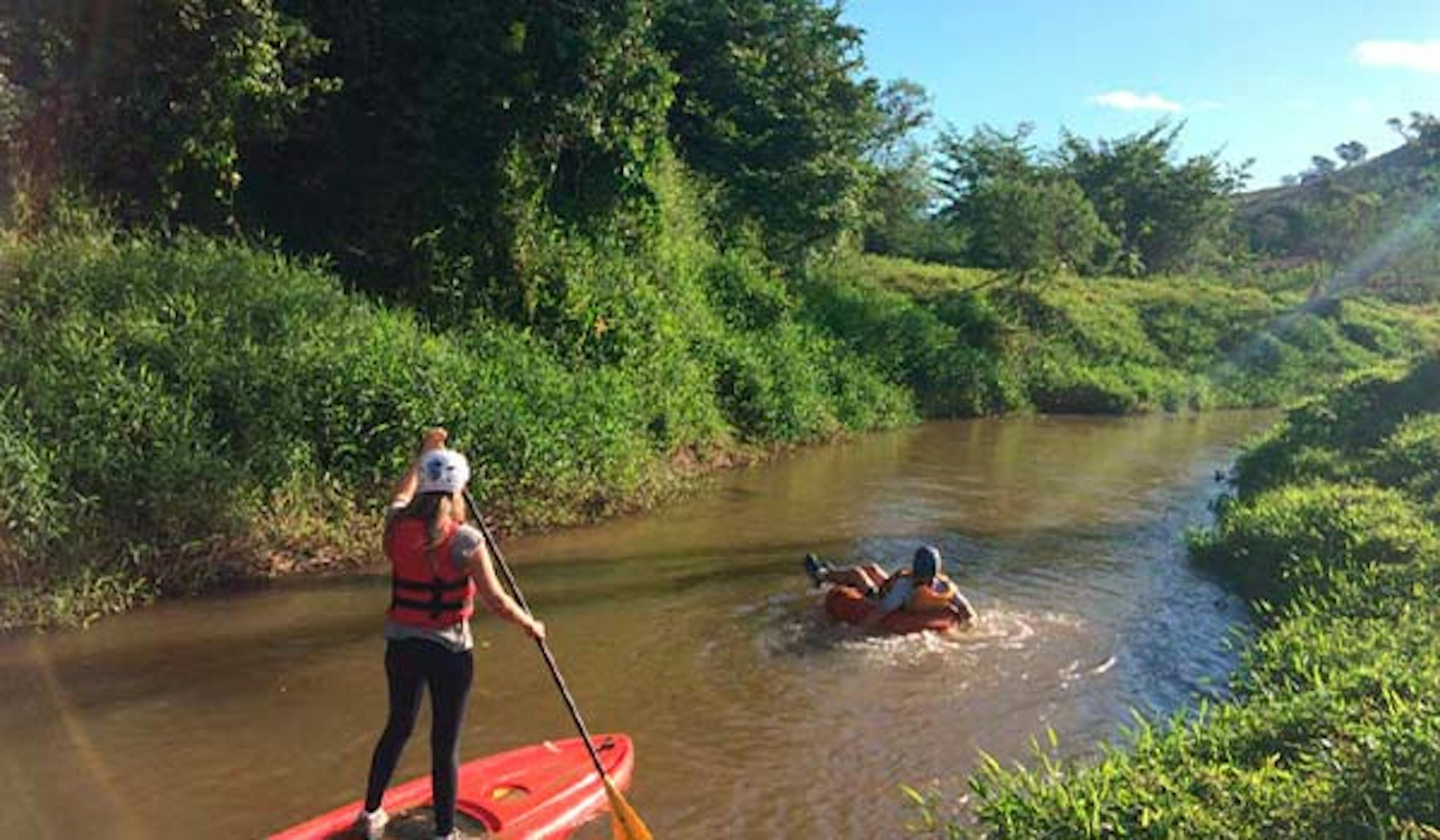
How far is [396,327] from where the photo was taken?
1084 centimetres

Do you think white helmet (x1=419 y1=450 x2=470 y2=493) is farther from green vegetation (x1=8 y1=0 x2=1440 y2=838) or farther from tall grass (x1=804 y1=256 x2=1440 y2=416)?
tall grass (x1=804 y1=256 x2=1440 y2=416)

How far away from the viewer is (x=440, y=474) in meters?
4.40

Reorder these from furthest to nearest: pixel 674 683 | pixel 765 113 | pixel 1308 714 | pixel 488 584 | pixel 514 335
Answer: pixel 765 113 < pixel 514 335 < pixel 674 683 < pixel 1308 714 < pixel 488 584

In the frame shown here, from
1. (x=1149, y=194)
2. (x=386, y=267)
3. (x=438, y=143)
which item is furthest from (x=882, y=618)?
(x=1149, y=194)

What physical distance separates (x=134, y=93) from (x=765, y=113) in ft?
42.5

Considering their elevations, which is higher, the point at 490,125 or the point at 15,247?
the point at 490,125

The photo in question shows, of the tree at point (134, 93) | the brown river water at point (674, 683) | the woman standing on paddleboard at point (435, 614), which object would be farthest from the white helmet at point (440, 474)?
the tree at point (134, 93)

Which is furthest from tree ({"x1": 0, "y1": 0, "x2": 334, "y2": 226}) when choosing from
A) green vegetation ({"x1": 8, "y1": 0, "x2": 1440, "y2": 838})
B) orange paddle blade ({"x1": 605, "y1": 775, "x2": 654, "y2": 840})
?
orange paddle blade ({"x1": 605, "y1": 775, "x2": 654, "y2": 840})

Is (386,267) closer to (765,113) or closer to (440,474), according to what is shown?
(440,474)

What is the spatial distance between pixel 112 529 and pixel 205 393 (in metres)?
1.41

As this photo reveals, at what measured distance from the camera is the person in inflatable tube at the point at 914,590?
27.7 feet

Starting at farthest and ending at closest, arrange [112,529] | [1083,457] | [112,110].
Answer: [1083,457] → [112,110] → [112,529]

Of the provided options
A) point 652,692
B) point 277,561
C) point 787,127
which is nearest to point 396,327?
point 277,561

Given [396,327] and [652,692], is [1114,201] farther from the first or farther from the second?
[652,692]
